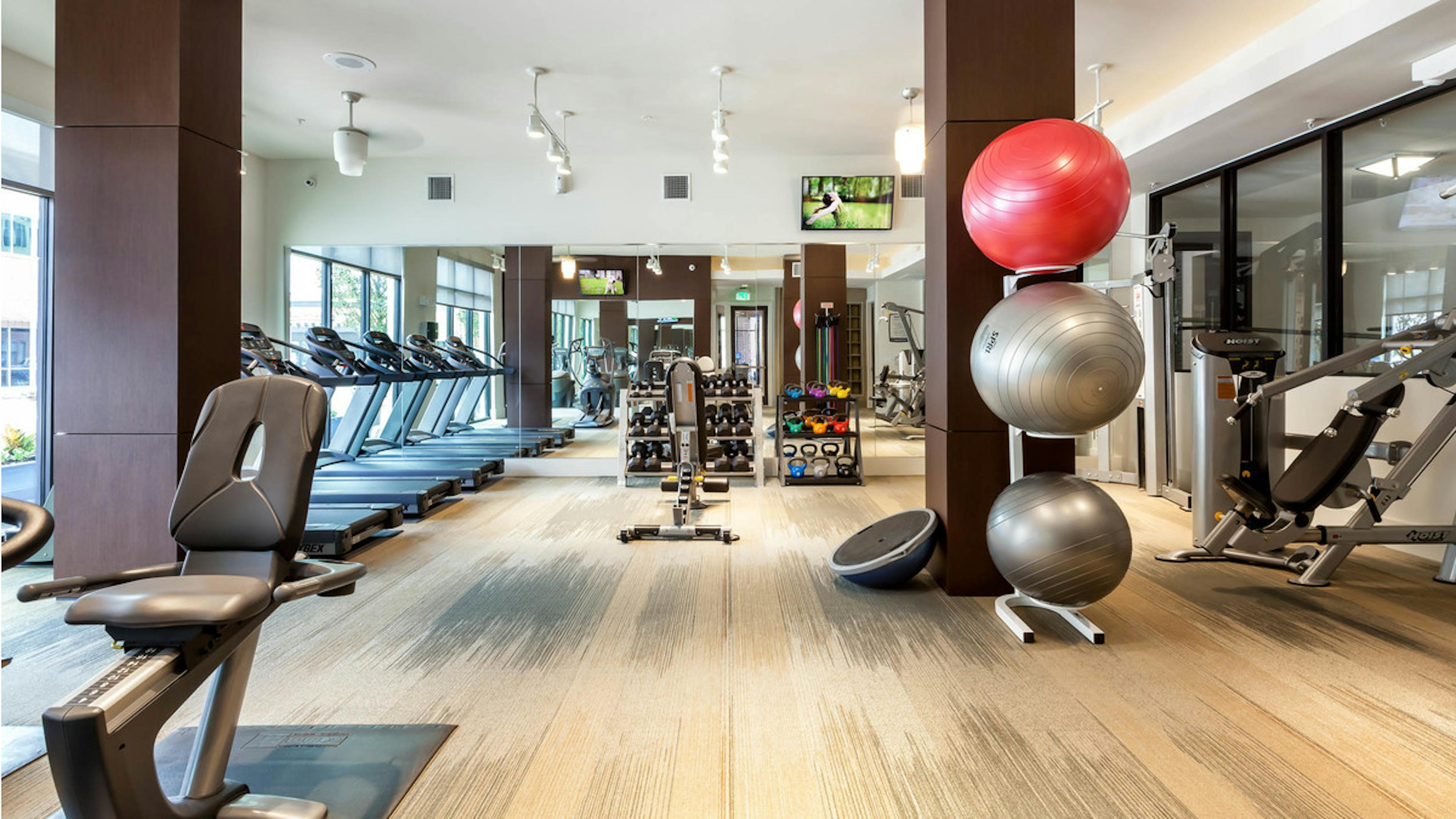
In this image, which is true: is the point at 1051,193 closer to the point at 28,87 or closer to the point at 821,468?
the point at 821,468

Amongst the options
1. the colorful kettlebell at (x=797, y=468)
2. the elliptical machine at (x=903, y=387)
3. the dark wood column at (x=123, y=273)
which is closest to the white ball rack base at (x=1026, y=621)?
the colorful kettlebell at (x=797, y=468)

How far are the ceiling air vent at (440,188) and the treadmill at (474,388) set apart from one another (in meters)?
1.36

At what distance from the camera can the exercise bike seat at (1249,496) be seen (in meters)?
4.01

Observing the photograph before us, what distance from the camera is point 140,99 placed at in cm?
345

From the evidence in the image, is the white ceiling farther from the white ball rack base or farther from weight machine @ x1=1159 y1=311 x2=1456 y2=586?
the white ball rack base

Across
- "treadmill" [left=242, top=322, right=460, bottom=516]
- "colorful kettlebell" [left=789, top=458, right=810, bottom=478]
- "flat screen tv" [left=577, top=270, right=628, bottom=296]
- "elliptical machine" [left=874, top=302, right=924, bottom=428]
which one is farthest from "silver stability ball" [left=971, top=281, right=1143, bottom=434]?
"flat screen tv" [left=577, top=270, right=628, bottom=296]

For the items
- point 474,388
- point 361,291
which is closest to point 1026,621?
point 474,388

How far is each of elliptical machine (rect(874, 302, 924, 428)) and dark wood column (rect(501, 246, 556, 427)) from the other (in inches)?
137

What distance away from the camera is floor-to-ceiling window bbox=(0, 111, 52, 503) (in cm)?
476

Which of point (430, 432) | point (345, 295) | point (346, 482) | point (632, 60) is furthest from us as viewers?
point (430, 432)

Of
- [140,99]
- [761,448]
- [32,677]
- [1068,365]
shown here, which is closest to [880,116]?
[761,448]

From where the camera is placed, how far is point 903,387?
317 inches

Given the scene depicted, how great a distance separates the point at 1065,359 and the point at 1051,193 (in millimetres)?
607

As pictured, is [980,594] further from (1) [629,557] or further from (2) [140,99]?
(2) [140,99]
